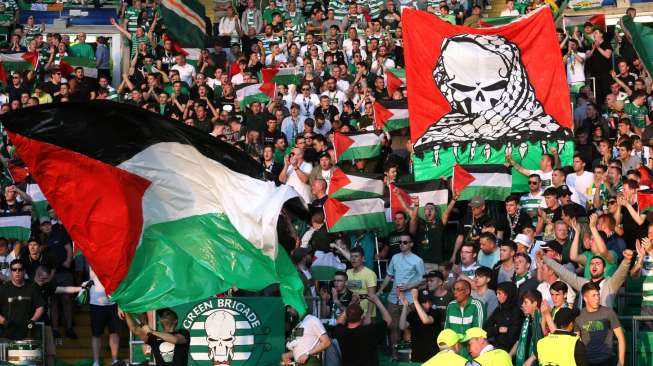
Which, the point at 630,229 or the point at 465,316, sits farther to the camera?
the point at 630,229

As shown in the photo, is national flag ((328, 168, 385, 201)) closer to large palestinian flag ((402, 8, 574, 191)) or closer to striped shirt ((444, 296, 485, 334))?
large palestinian flag ((402, 8, 574, 191))

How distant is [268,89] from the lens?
3033 cm

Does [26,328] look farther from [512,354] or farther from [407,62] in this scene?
[407,62]

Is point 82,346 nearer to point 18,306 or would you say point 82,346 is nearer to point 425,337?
point 18,306

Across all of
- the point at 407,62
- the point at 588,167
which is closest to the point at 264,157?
the point at 407,62

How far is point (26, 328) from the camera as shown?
22078 mm

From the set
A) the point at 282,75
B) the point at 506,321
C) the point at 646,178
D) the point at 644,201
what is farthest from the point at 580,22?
the point at 506,321

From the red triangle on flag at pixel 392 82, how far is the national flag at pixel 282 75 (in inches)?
→ 76.5

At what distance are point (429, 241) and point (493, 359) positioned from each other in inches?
283

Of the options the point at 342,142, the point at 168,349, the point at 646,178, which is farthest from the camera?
the point at 342,142

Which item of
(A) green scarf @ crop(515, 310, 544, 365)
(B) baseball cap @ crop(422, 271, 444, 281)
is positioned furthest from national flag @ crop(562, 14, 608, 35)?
(A) green scarf @ crop(515, 310, 544, 365)

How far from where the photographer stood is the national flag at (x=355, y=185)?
2508 cm

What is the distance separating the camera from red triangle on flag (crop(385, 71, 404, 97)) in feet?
98.2

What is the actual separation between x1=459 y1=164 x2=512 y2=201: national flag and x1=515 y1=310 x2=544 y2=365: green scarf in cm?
596
